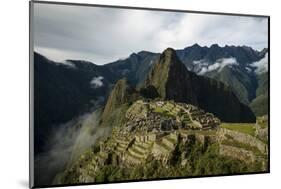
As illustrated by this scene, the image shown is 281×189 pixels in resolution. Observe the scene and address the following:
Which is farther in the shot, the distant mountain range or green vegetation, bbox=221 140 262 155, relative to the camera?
green vegetation, bbox=221 140 262 155

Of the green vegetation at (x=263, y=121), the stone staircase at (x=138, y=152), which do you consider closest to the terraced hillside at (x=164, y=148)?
the stone staircase at (x=138, y=152)

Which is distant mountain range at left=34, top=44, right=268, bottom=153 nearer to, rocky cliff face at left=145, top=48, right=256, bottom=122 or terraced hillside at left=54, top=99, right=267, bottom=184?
rocky cliff face at left=145, top=48, right=256, bottom=122

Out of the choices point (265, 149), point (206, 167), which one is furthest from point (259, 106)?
point (206, 167)

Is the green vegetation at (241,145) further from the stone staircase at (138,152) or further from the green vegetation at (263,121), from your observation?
the stone staircase at (138,152)

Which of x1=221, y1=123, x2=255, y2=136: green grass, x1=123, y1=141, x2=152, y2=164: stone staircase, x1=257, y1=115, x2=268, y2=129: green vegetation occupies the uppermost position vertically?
x1=257, y1=115, x2=268, y2=129: green vegetation

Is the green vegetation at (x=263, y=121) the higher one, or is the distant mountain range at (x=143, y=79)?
the distant mountain range at (x=143, y=79)

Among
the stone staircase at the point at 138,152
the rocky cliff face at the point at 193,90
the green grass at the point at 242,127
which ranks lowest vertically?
the stone staircase at the point at 138,152

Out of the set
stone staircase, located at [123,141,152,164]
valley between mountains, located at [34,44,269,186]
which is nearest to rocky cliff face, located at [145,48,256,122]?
valley between mountains, located at [34,44,269,186]
